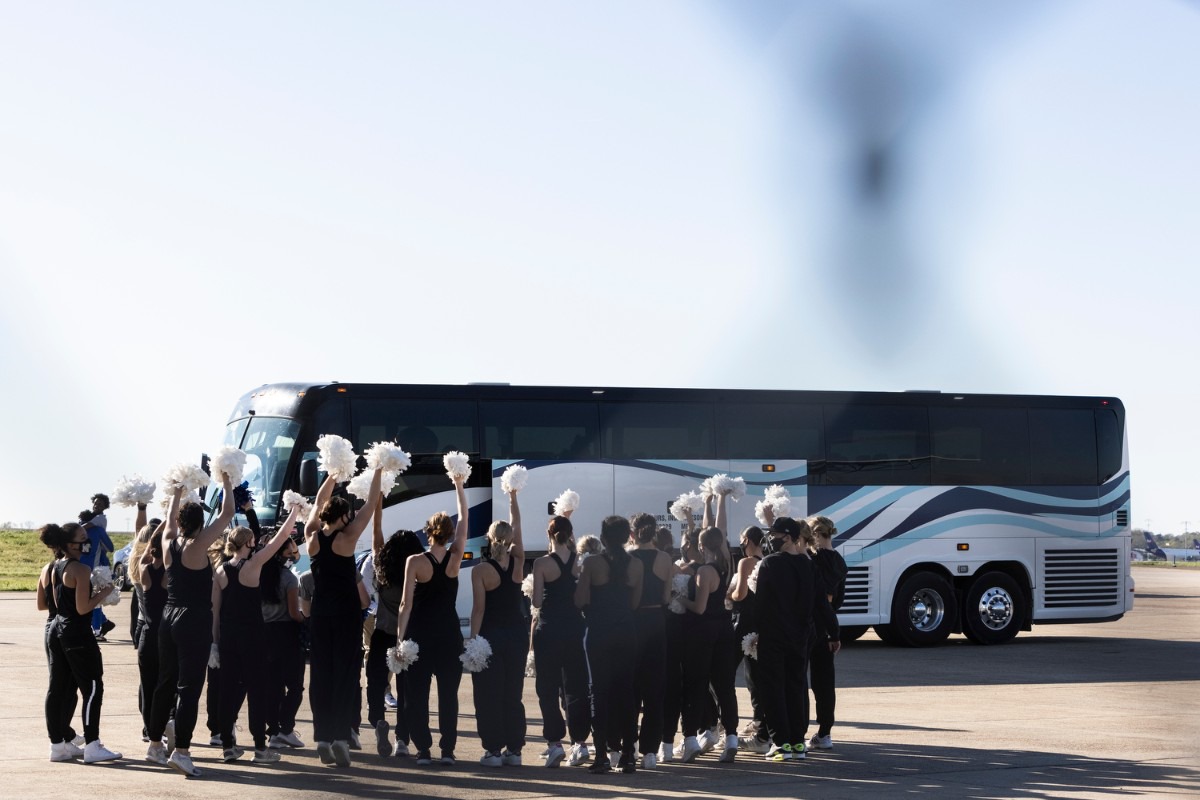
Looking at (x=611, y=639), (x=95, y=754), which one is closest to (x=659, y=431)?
(x=611, y=639)

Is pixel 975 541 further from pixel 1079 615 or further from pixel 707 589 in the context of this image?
pixel 707 589

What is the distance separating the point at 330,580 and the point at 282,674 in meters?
1.55

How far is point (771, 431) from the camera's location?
21.2m

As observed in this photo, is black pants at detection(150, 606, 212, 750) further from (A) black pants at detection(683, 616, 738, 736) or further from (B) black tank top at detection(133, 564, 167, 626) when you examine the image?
(A) black pants at detection(683, 616, 738, 736)

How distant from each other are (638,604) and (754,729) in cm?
175

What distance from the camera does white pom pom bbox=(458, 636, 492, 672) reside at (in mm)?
10250

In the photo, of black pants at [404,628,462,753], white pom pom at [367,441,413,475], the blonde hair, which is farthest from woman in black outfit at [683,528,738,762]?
white pom pom at [367,441,413,475]

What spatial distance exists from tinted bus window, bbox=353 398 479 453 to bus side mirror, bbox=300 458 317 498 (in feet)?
2.37

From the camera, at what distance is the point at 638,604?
1030cm

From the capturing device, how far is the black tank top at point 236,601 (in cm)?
1040

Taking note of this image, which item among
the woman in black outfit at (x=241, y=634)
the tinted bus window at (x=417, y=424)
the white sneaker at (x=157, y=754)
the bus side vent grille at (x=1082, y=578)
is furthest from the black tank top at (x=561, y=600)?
the bus side vent grille at (x=1082, y=578)

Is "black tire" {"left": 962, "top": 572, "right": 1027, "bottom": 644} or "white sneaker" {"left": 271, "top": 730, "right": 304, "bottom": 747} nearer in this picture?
"white sneaker" {"left": 271, "top": 730, "right": 304, "bottom": 747}

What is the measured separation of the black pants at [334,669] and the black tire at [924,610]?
13029mm

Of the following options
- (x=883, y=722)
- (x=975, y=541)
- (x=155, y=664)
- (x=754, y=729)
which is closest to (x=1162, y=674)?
(x=975, y=541)
